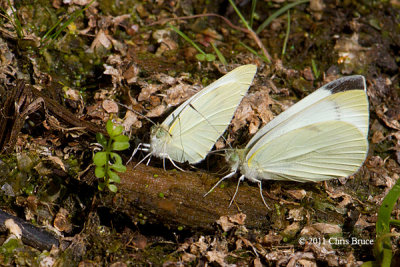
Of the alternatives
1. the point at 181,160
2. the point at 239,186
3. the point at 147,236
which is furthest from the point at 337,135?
the point at 147,236

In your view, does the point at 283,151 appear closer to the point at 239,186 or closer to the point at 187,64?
the point at 239,186

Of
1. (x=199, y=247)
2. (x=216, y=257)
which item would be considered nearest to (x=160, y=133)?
(x=199, y=247)

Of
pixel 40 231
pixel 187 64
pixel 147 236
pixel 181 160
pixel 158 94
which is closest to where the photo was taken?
pixel 40 231

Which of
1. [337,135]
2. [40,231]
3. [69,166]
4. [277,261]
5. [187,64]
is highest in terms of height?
[187,64]

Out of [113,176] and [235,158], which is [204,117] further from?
[113,176]

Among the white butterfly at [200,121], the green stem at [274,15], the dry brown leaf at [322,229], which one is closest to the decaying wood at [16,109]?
the white butterfly at [200,121]
